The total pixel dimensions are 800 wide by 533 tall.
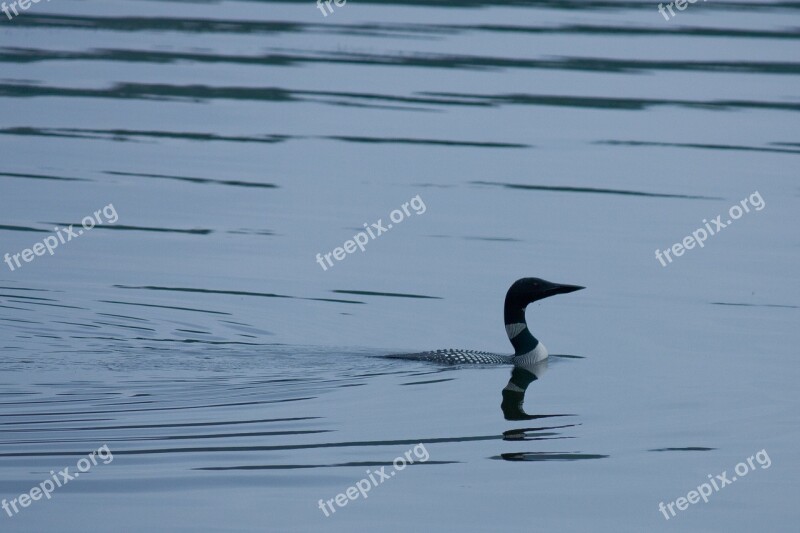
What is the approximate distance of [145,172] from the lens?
16.2m

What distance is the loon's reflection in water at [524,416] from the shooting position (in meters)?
8.62

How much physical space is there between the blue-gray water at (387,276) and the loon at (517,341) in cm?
15

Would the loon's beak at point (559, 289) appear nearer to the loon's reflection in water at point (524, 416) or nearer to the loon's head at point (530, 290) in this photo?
the loon's head at point (530, 290)

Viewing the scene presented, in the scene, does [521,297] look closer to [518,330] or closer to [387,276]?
[518,330]

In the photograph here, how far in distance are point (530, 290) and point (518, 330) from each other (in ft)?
1.10

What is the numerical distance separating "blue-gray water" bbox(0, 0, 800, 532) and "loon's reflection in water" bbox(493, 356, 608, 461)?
0.13 feet

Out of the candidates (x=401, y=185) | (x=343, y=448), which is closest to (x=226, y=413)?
(x=343, y=448)

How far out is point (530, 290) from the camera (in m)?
11.2

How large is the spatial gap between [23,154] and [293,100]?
4511 millimetres

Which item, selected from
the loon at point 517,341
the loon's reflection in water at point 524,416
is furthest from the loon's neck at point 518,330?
the loon's reflection in water at point 524,416

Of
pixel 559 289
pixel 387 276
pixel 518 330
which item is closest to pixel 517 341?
pixel 518 330

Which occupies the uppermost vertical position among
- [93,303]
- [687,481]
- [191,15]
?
[191,15]

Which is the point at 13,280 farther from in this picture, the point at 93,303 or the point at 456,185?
the point at 456,185

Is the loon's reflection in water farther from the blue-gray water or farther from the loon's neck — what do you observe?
the loon's neck
